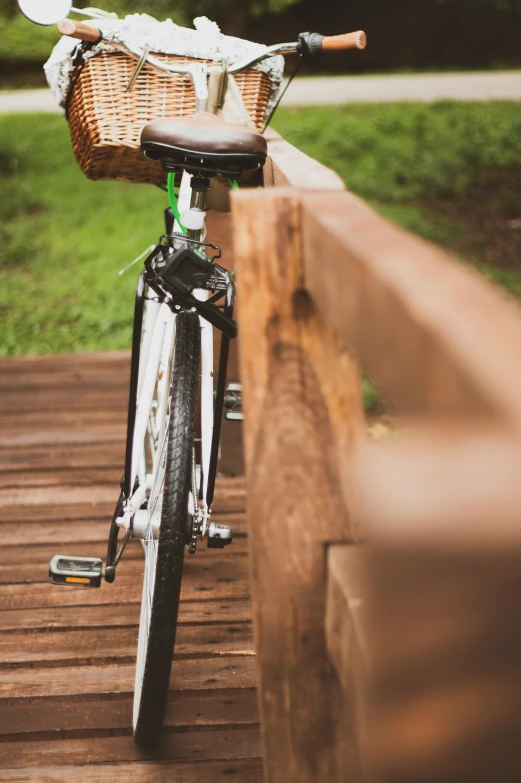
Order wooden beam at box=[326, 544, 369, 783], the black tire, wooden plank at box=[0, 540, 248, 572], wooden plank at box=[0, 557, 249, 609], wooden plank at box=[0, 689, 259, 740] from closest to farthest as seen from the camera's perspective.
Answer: wooden beam at box=[326, 544, 369, 783] < the black tire < wooden plank at box=[0, 689, 259, 740] < wooden plank at box=[0, 557, 249, 609] < wooden plank at box=[0, 540, 248, 572]

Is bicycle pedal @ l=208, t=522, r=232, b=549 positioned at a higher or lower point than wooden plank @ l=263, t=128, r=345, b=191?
lower

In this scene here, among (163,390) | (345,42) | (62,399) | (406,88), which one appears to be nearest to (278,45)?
(345,42)

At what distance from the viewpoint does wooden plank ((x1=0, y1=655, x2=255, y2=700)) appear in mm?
2047

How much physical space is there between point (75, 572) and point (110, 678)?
259 mm

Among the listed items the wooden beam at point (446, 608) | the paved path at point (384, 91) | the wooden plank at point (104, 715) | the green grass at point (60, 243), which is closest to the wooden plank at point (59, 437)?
the wooden plank at point (104, 715)

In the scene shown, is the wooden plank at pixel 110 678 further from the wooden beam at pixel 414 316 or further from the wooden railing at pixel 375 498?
the wooden beam at pixel 414 316

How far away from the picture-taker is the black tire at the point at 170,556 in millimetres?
1664

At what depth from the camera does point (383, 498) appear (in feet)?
2.51

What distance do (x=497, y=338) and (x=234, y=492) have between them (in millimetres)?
2484

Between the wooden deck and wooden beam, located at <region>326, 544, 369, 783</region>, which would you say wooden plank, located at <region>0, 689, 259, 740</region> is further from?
wooden beam, located at <region>326, 544, 369, 783</region>

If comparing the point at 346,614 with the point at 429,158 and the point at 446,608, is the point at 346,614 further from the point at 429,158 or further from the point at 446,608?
the point at 429,158

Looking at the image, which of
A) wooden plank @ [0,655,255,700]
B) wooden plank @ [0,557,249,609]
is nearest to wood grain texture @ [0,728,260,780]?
wooden plank @ [0,655,255,700]

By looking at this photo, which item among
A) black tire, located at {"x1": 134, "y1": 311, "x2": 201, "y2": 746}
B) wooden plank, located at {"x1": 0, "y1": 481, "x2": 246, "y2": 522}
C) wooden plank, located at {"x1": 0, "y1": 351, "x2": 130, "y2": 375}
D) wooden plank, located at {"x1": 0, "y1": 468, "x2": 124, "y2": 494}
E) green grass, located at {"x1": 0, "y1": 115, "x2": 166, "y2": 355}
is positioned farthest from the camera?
green grass, located at {"x1": 0, "y1": 115, "x2": 166, "y2": 355}

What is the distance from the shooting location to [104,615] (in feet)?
7.75
